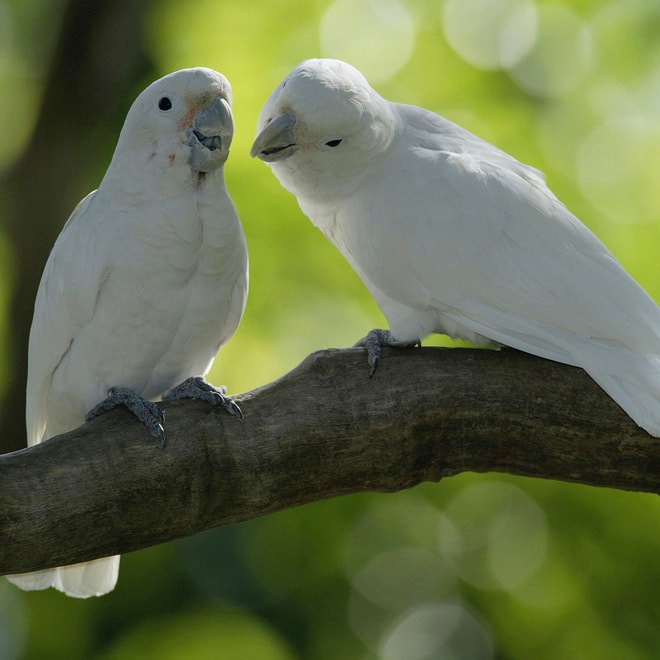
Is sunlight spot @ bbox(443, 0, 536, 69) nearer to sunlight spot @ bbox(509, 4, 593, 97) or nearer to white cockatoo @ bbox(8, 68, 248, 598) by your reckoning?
sunlight spot @ bbox(509, 4, 593, 97)

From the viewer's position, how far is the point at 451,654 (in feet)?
12.7

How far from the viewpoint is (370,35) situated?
4062mm

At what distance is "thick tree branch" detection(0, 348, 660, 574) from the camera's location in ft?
5.34

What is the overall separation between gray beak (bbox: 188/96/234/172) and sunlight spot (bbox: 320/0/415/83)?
2.40m

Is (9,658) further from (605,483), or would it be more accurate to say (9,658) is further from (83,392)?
(605,483)

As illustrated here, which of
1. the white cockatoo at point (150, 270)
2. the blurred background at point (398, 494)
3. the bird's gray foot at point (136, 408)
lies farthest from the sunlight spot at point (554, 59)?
the bird's gray foot at point (136, 408)

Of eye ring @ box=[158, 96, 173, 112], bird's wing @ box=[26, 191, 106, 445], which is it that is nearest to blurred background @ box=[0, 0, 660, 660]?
bird's wing @ box=[26, 191, 106, 445]

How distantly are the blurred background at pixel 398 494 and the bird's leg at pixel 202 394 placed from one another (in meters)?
1.76

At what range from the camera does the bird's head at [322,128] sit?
186cm

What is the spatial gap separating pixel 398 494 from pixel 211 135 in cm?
261

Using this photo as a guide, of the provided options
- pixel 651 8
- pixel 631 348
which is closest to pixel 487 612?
pixel 631 348

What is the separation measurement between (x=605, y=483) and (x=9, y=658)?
309cm

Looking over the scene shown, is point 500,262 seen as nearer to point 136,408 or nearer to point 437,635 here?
point 136,408

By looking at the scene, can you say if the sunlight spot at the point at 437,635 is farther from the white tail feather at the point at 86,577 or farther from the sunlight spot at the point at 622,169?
the white tail feather at the point at 86,577
